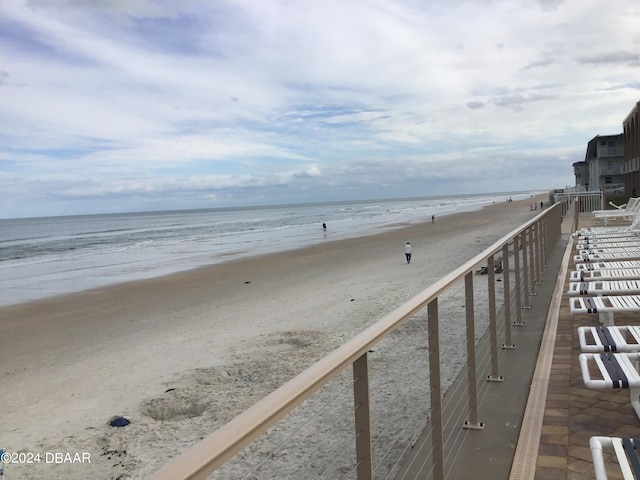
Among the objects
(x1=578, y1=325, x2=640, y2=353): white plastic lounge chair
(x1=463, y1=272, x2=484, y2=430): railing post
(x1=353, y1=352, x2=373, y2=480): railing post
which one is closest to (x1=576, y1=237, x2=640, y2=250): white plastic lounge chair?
(x1=578, y1=325, x2=640, y2=353): white plastic lounge chair

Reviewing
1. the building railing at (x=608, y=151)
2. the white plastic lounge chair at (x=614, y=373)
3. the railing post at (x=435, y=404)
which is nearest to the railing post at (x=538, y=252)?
the white plastic lounge chair at (x=614, y=373)

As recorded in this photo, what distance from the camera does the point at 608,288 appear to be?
473cm

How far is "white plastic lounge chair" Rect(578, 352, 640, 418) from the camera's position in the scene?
2576mm

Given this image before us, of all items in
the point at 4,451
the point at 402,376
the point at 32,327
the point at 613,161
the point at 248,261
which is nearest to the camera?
the point at 4,451

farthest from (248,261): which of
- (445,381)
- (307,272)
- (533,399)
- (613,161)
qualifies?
(613,161)

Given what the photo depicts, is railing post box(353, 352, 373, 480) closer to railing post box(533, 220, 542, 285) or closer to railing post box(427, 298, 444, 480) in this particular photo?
railing post box(427, 298, 444, 480)

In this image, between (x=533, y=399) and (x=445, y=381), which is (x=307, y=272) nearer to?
(x=445, y=381)

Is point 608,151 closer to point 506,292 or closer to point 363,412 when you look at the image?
point 506,292

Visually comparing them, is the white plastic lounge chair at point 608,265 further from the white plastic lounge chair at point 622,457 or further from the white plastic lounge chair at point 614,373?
the white plastic lounge chair at point 622,457

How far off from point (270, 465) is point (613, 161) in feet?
184

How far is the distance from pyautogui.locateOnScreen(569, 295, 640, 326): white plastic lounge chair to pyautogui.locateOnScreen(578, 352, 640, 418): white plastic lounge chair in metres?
0.80

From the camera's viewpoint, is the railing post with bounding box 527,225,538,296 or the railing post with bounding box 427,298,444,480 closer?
the railing post with bounding box 427,298,444,480

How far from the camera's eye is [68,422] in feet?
18.5

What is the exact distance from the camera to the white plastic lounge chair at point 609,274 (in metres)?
5.18
